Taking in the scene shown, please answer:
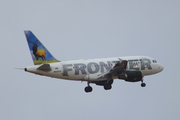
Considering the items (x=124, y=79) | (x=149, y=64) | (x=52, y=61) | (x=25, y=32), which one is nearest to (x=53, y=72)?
(x=52, y=61)

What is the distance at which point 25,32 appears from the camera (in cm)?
5838

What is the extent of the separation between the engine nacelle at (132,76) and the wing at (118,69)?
0.88 metres

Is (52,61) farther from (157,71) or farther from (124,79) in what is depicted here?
(157,71)

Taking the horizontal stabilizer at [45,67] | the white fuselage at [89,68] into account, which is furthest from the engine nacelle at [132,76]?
the horizontal stabilizer at [45,67]

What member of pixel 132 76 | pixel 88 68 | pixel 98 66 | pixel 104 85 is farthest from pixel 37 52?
pixel 132 76

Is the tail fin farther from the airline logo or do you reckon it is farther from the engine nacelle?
the engine nacelle

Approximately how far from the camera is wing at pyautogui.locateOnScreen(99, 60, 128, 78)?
194 ft

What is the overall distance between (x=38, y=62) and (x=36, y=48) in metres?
2.12

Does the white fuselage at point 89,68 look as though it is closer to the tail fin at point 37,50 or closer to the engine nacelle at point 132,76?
the tail fin at point 37,50

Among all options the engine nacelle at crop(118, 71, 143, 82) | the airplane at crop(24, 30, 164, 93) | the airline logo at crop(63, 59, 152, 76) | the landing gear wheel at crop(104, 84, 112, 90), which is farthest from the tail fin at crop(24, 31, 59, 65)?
the engine nacelle at crop(118, 71, 143, 82)

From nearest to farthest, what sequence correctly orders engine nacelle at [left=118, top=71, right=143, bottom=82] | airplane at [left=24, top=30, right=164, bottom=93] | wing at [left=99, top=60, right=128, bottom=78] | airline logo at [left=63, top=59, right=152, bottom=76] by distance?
airplane at [left=24, top=30, right=164, bottom=93] < wing at [left=99, top=60, right=128, bottom=78] < airline logo at [left=63, top=59, right=152, bottom=76] < engine nacelle at [left=118, top=71, right=143, bottom=82]

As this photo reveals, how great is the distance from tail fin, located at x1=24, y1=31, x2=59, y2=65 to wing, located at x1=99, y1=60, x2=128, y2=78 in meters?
8.70

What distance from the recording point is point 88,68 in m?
60.7

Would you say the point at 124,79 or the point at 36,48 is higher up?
the point at 36,48
